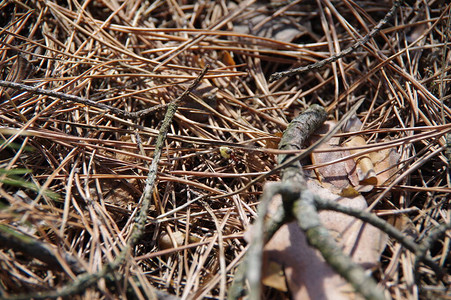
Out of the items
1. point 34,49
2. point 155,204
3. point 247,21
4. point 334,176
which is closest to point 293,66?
point 247,21

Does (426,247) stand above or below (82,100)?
below

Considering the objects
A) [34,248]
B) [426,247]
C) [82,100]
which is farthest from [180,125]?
[426,247]

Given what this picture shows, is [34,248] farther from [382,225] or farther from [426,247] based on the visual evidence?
[426,247]

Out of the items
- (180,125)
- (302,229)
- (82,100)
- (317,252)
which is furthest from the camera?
(180,125)

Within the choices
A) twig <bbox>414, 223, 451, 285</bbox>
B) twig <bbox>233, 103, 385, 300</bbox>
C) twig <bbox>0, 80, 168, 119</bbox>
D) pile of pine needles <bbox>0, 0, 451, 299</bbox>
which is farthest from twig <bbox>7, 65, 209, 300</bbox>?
twig <bbox>414, 223, 451, 285</bbox>

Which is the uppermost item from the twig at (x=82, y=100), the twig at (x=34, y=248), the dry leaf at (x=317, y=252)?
the twig at (x=82, y=100)

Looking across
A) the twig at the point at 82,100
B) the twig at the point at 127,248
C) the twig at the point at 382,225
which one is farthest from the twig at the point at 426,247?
the twig at the point at 82,100

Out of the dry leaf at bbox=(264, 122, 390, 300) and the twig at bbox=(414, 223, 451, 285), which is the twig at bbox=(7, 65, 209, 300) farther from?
the twig at bbox=(414, 223, 451, 285)

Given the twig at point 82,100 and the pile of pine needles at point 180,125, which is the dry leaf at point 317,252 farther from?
the twig at point 82,100

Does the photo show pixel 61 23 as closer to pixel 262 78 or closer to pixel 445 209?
pixel 262 78
